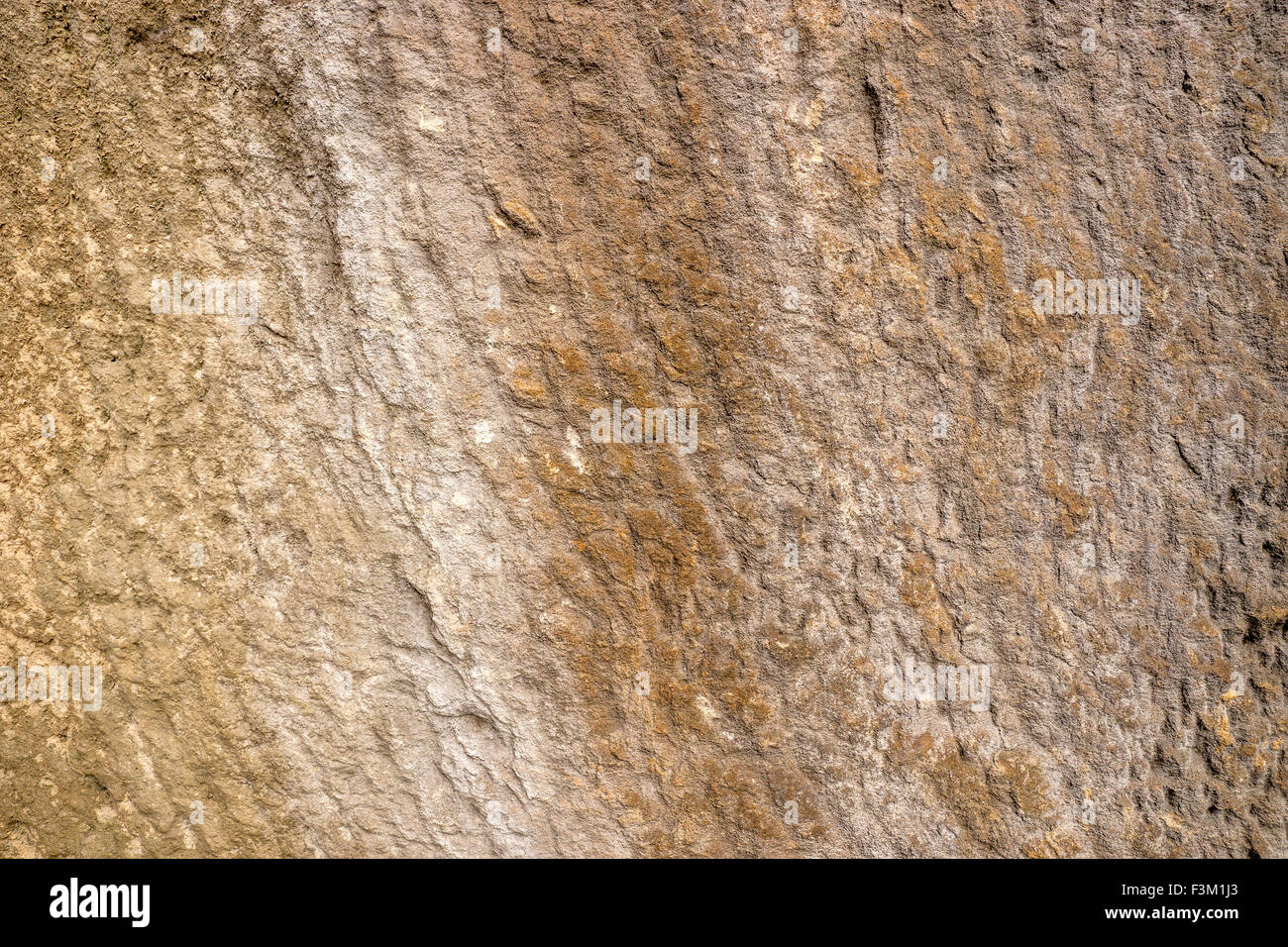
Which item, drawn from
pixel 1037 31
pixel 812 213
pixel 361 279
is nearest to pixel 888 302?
pixel 812 213

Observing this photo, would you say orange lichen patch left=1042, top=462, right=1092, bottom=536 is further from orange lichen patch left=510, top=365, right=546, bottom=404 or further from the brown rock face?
orange lichen patch left=510, top=365, right=546, bottom=404

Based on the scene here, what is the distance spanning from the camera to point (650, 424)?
2.52 metres

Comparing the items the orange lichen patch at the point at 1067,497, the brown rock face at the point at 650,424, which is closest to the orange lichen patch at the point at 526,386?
the brown rock face at the point at 650,424

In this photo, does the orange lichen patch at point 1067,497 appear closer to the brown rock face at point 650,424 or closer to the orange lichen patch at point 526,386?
the brown rock face at point 650,424

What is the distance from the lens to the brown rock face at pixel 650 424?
245 cm

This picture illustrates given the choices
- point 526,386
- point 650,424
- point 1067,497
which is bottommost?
point 1067,497

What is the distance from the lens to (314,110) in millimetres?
2469

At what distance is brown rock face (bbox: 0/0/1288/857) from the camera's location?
245 cm

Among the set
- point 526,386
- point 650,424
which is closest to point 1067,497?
point 650,424

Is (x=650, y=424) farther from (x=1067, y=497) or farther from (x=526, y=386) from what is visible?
(x=1067, y=497)

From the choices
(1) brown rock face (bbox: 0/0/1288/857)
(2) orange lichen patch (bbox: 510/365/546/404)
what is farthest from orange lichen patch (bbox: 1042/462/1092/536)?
(2) orange lichen patch (bbox: 510/365/546/404)

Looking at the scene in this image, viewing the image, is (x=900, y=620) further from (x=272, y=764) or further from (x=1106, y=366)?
(x=272, y=764)

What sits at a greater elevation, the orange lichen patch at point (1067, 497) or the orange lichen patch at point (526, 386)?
the orange lichen patch at point (526, 386)

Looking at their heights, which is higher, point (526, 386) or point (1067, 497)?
Answer: point (526, 386)
